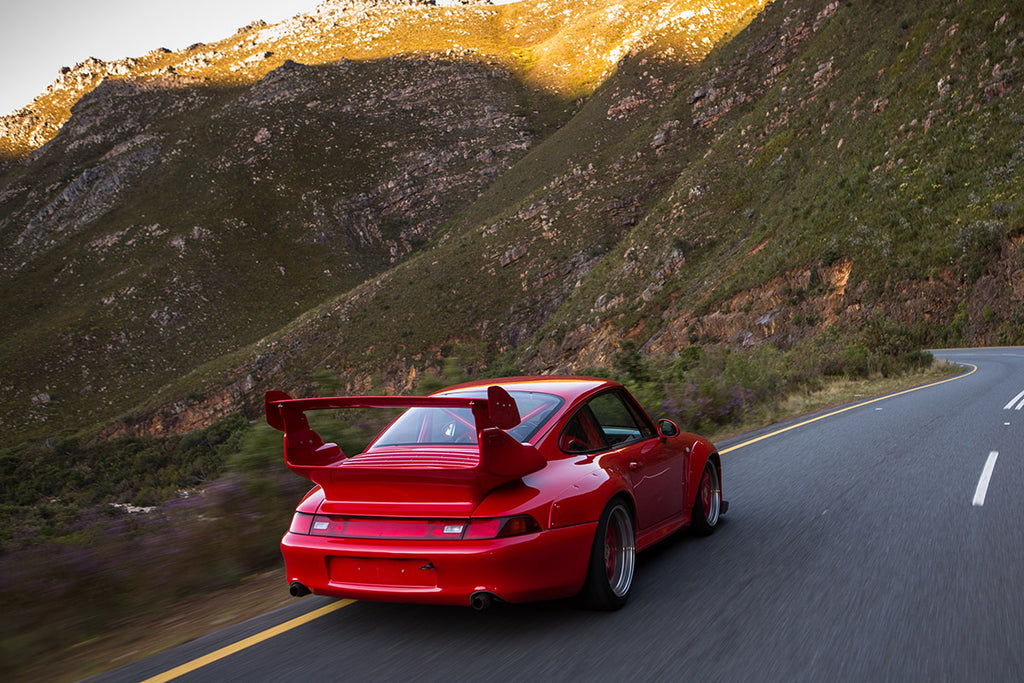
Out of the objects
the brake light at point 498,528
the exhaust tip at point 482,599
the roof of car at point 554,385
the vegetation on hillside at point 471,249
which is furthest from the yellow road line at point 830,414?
the exhaust tip at point 482,599

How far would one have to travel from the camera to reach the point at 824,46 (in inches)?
2061

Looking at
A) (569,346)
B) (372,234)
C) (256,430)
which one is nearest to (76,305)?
(372,234)

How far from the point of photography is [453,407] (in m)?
3.78

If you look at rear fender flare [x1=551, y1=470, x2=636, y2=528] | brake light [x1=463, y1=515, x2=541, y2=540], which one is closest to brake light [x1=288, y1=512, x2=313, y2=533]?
brake light [x1=463, y1=515, x2=541, y2=540]

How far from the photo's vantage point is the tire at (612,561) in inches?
154

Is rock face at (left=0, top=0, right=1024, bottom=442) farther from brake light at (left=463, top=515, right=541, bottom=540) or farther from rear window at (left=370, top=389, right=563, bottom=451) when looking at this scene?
brake light at (left=463, top=515, right=541, bottom=540)

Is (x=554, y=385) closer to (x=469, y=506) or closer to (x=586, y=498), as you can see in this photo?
(x=586, y=498)

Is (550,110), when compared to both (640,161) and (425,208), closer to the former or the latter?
(425,208)

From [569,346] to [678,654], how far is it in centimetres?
4396

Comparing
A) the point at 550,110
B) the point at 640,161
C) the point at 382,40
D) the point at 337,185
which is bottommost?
the point at 640,161

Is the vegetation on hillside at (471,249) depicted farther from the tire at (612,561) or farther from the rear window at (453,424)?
the tire at (612,561)

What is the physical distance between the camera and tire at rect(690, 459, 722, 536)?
5.58 meters

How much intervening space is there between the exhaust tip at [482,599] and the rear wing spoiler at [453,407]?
1.78 ft

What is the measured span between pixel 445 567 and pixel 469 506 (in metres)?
0.30
